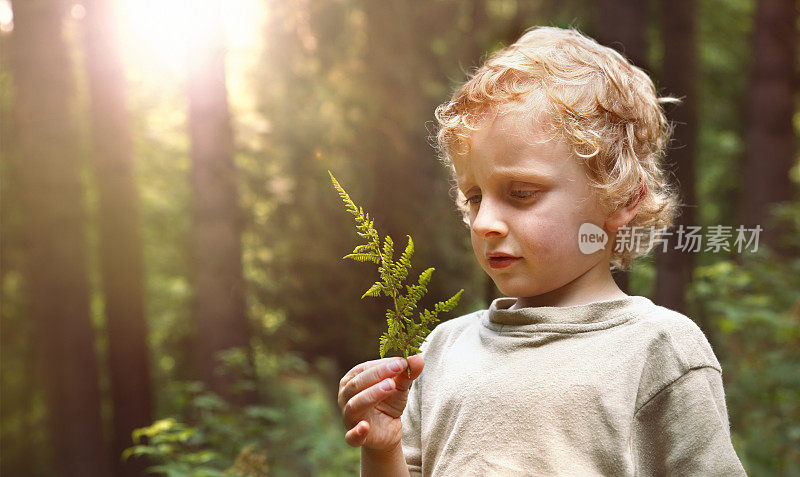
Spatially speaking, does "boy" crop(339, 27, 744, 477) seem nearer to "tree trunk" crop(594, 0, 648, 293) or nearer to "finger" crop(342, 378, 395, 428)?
"finger" crop(342, 378, 395, 428)

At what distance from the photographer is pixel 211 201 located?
757cm

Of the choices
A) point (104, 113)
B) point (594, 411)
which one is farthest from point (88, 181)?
point (594, 411)

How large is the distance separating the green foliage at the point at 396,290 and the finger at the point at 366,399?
2.5 inches

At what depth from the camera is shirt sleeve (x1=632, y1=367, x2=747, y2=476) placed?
5.47ft

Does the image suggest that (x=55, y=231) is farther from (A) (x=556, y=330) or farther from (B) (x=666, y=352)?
(B) (x=666, y=352)

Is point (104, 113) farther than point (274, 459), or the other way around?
point (104, 113)

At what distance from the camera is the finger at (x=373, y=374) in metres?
1.71

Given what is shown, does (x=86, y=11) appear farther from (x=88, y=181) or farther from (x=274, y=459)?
(x=274, y=459)

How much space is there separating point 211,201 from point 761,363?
209 inches

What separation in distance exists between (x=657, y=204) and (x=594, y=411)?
2.09ft

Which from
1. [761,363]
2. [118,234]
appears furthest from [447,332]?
[118,234]

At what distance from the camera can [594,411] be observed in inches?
67.1

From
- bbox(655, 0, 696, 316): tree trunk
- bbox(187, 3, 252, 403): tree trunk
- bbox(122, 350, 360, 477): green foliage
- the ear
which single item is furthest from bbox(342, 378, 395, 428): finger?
bbox(187, 3, 252, 403): tree trunk

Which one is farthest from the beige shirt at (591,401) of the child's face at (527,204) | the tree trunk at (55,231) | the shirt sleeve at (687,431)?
the tree trunk at (55,231)
